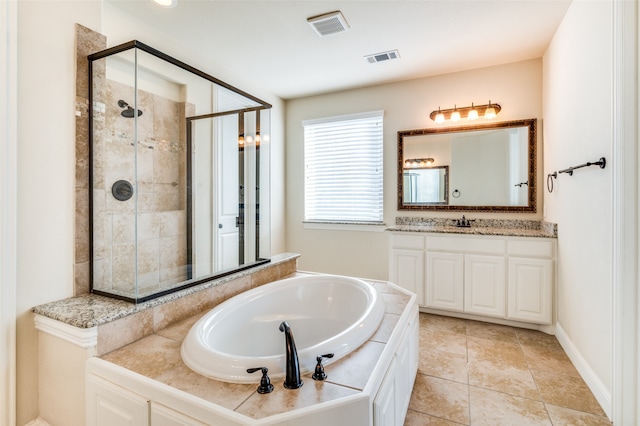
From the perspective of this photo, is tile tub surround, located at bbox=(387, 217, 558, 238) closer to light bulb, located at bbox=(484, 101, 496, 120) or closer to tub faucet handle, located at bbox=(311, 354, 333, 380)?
light bulb, located at bbox=(484, 101, 496, 120)

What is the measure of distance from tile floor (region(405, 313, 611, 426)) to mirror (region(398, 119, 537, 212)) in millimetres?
1321

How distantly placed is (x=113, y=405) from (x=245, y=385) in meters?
0.52

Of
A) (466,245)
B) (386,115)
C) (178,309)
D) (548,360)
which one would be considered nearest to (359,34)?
(386,115)

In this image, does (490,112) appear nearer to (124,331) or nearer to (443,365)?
(443,365)

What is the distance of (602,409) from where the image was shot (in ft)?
5.60

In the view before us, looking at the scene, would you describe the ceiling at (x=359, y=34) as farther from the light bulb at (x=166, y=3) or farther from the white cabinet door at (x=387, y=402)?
the white cabinet door at (x=387, y=402)

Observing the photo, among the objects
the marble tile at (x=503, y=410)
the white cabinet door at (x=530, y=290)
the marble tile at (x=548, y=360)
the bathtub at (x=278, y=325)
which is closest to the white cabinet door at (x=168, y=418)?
the bathtub at (x=278, y=325)

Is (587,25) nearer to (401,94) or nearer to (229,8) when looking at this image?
(401,94)

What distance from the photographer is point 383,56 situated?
9.62ft

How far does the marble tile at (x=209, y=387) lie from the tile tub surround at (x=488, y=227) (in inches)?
94.5

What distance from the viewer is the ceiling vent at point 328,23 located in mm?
2305

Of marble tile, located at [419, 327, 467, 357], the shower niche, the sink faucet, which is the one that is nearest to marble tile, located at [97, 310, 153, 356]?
the shower niche

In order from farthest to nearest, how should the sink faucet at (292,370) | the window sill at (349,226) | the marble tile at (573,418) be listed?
1. the window sill at (349,226)
2. the marble tile at (573,418)
3. the sink faucet at (292,370)

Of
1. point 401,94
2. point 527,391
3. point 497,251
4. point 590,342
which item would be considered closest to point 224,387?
point 527,391
